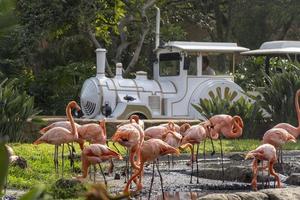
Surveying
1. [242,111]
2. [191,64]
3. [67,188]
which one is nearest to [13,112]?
[242,111]

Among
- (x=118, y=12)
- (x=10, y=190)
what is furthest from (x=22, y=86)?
(x=10, y=190)

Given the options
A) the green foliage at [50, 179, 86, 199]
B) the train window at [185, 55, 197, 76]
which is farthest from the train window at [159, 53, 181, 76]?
the green foliage at [50, 179, 86, 199]

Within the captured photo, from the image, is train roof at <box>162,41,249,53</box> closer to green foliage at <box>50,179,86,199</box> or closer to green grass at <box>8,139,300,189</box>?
green grass at <box>8,139,300,189</box>

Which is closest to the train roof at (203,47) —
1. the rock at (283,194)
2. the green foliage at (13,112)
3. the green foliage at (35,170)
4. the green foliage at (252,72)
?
the green foliage at (252,72)

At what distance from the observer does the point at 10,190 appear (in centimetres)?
758

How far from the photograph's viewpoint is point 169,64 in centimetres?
1891

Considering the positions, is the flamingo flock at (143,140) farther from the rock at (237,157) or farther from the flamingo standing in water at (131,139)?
the rock at (237,157)

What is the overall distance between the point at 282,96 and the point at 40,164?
8.07 metres

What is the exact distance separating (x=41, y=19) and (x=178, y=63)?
5.48 metres

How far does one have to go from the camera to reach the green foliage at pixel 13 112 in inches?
542

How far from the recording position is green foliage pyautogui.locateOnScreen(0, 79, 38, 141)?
13.8 meters

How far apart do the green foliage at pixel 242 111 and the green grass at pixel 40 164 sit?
4.95ft

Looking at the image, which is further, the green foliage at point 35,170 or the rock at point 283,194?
the green foliage at point 35,170

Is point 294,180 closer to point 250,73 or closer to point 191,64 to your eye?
point 191,64
